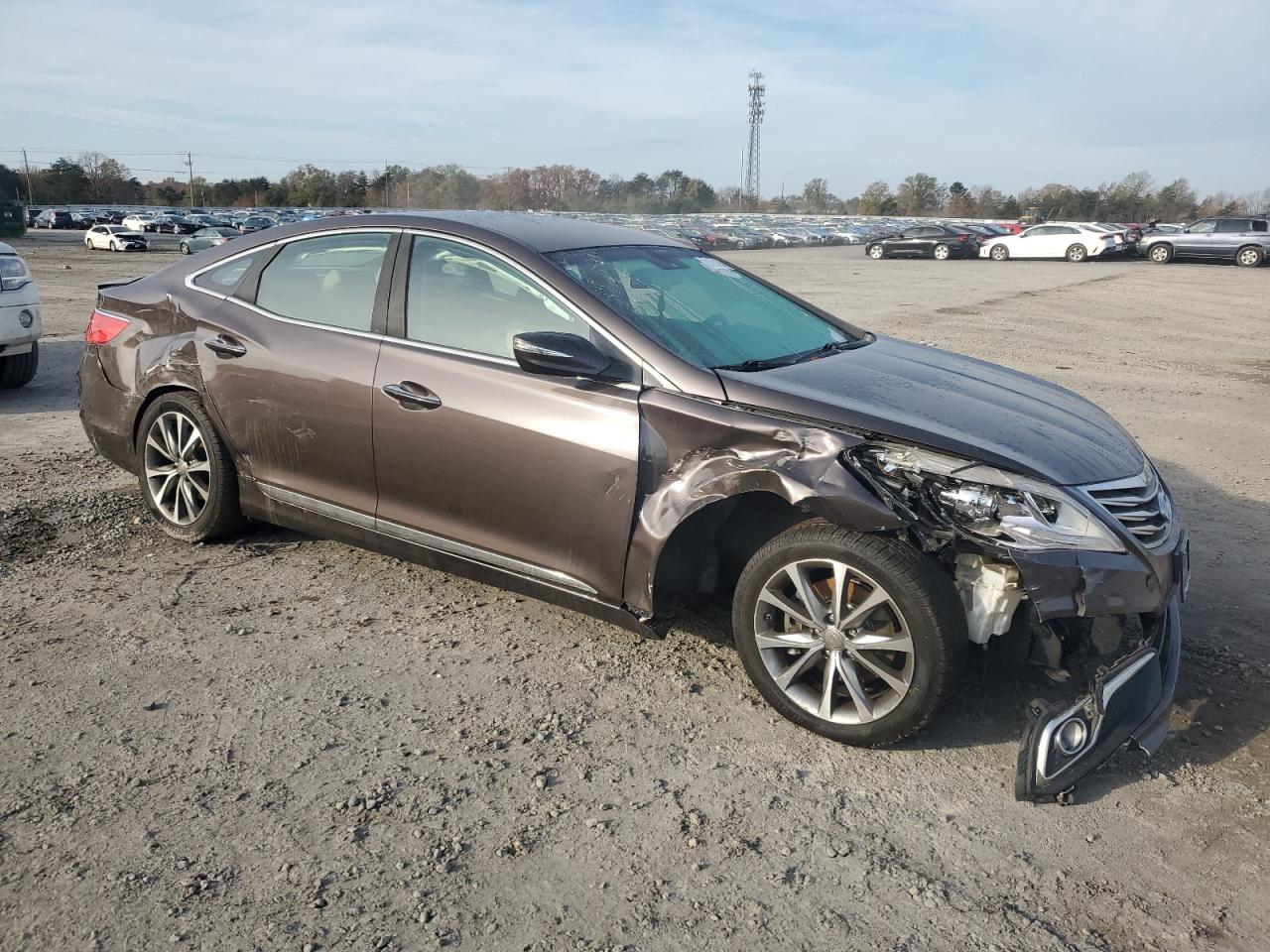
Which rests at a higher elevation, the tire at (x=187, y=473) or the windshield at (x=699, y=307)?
the windshield at (x=699, y=307)

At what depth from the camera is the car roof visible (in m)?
4.13

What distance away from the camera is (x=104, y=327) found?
511cm

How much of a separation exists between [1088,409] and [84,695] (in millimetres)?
4017

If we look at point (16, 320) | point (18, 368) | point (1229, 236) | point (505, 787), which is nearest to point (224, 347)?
point (505, 787)

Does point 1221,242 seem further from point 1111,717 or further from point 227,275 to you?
point 227,275

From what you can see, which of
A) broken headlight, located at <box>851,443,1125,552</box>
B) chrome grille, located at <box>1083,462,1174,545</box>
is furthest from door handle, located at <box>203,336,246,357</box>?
chrome grille, located at <box>1083,462,1174,545</box>

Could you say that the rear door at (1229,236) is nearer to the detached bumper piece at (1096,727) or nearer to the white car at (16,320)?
the white car at (16,320)

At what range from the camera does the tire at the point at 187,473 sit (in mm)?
4703

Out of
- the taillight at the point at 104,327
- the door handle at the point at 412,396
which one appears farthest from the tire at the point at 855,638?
the taillight at the point at 104,327

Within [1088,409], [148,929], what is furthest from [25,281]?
[1088,409]

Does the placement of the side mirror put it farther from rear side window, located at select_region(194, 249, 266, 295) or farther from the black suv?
the black suv

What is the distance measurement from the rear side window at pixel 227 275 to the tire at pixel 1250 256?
1416 inches

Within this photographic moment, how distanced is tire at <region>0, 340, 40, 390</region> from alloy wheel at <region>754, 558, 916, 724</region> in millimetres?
7748

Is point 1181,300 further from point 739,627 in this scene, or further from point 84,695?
point 84,695
